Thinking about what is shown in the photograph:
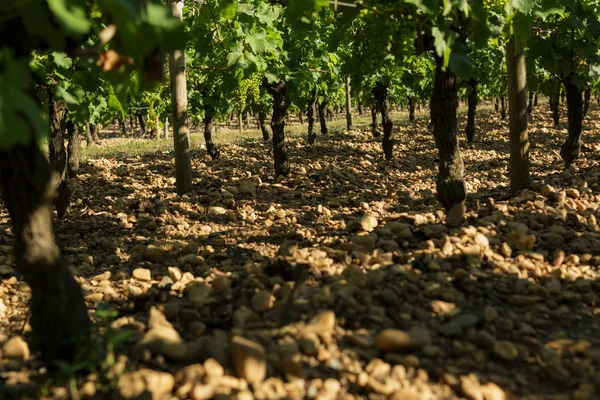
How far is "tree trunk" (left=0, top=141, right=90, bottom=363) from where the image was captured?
2240mm

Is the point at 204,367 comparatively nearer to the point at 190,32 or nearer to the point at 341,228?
the point at 341,228

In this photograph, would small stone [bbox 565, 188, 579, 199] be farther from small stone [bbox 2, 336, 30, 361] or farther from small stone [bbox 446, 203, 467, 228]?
small stone [bbox 2, 336, 30, 361]

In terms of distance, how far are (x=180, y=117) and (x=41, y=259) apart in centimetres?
521

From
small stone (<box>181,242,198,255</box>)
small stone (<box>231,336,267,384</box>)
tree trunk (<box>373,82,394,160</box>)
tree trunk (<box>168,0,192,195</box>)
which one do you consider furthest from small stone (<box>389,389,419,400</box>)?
tree trunk (<box>373,82,394,160</box>)

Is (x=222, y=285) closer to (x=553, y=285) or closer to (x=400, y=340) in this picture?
(x=400, y=340)

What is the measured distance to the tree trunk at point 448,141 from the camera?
4.22m

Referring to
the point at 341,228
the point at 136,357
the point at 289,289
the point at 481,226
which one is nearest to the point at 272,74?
the point at 341,228

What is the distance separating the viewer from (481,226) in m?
3.98

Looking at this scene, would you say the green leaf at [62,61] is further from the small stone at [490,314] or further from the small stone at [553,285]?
the small stone at [553,285]

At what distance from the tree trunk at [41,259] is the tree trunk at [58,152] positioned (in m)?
4.10

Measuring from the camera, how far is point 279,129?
31.0ft

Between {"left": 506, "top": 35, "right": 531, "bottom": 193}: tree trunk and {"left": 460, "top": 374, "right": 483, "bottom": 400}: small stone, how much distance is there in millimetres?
4023

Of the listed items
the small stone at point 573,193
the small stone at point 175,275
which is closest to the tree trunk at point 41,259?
the small stone at point 175,275

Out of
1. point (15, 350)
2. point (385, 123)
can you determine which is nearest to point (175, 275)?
point (15, 350)
